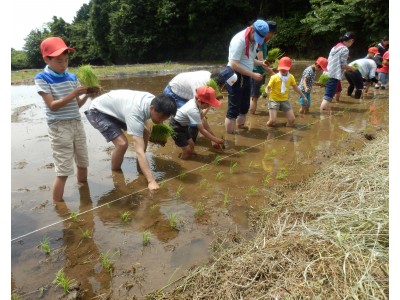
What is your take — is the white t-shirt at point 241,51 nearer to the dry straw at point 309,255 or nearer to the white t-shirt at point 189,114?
the white t-shirt at point 189,114

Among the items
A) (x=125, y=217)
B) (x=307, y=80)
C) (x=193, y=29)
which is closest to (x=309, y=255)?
(x=125, y=217)

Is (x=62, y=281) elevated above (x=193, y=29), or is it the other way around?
(x=193, y=29)

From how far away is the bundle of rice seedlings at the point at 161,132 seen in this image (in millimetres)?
4387

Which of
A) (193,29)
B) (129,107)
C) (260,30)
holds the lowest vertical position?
(129,107)

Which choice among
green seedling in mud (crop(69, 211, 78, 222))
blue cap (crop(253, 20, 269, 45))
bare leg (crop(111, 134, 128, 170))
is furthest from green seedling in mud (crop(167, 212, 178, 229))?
blue cap (crop(253, 20, 269, 45))

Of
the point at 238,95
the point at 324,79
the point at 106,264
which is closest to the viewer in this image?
the point at 106,264

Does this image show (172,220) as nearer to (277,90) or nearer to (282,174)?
(282,174)

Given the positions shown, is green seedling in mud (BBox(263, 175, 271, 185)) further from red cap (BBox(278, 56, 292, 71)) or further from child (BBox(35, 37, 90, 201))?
red cap (BBox(278, 56, 292, 71))

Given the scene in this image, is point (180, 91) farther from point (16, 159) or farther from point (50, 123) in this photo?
point (16, 159)

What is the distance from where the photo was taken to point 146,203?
3.53 meters

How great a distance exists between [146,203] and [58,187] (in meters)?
0.95

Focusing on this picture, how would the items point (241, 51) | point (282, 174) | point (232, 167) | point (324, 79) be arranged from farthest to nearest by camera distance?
1. point (324, 79)
2. point (241, 51)
3. point (232, 167)
4. point (282, 174)

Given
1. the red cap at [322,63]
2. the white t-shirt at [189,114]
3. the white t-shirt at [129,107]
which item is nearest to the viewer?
the white t-shirt at [129,107]

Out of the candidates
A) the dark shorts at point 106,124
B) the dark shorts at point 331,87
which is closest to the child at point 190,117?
the dark shorts at point 106,124
